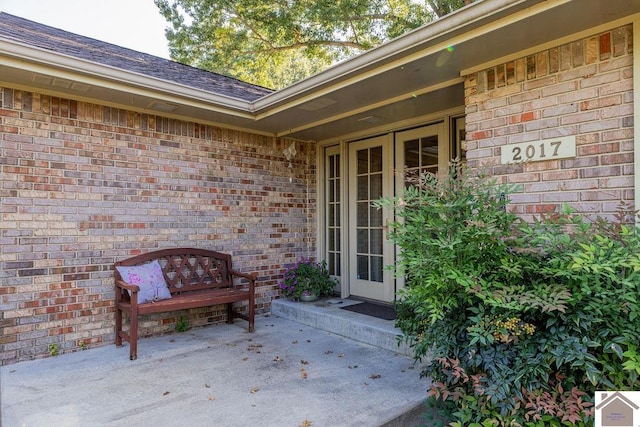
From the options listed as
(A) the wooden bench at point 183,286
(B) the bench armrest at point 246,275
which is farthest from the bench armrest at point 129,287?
(B) the bench armrest at point 246,275

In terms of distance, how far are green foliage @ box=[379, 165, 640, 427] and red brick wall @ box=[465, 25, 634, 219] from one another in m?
0.36

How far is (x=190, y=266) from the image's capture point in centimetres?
451

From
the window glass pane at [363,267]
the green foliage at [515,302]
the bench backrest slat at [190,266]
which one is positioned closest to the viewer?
the green foliage at [515,302]

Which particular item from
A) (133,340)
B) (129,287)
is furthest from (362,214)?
(133,340)

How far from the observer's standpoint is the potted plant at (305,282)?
520cm

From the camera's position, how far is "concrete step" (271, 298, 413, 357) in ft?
12.6

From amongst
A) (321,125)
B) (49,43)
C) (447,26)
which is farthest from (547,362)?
(49,43)

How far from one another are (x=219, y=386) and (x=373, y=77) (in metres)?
2.78

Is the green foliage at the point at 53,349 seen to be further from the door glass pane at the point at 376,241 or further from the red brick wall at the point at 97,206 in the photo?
the door glass pane at the point at 376,241

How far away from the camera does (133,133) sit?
13.9 feet

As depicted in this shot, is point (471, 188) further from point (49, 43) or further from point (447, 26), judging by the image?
point (49, 43)

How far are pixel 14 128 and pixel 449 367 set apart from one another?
4.07m

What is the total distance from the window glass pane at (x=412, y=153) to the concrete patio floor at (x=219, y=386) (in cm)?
223

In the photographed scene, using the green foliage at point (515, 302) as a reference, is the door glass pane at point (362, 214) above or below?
above
